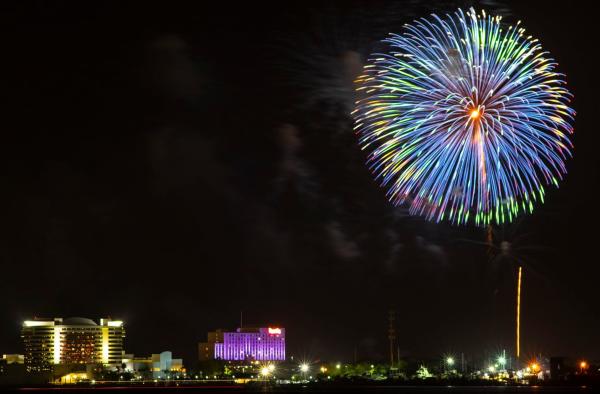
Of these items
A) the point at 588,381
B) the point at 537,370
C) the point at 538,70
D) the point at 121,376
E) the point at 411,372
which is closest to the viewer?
the point at 538,70

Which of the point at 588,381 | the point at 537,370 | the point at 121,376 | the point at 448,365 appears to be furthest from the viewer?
the point at 121,376

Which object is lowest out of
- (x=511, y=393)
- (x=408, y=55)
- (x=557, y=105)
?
(x=511, y=393)

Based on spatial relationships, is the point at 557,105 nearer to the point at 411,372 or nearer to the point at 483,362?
the point at 411,372

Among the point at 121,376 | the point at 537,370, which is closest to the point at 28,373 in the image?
the point at 121,376

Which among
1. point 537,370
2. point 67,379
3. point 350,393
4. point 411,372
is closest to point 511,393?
point 350,393

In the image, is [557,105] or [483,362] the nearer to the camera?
[557,105]

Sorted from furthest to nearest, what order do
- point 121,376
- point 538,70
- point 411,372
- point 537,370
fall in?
point 121,376
point 411,372
point 537,370
point 538,70

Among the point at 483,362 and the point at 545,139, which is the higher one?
the point at 545,139

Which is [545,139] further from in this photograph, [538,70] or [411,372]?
[411,372]

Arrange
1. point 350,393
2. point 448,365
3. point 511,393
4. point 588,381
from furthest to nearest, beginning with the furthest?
point 448,365 → point 588,381 → point 350,393 → point 511,393
